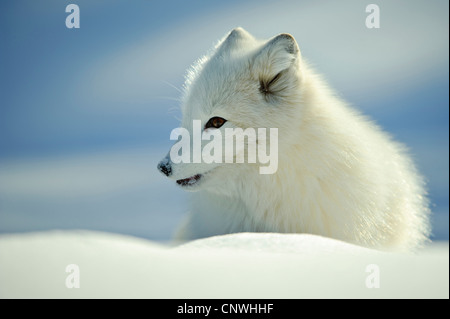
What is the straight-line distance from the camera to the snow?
1.40m

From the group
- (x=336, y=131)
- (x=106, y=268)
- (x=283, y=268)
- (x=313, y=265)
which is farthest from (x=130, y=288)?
(x=336, y=131)

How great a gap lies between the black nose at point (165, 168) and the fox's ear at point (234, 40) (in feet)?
3.68

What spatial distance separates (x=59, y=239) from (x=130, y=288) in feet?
1.77

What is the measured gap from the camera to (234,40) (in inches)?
152

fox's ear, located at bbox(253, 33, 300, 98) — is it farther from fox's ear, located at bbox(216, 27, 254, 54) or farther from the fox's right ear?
fox's ear, located at bbox(216, 27, 254, 54)

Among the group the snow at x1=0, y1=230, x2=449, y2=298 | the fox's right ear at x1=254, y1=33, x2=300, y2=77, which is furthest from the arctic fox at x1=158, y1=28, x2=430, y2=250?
the snow at x1=0, y1=230, x2=449, y2=298

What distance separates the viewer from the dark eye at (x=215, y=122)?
3.22 meters

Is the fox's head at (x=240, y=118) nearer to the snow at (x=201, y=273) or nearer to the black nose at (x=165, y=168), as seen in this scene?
the black nose at (x=165, y=168)

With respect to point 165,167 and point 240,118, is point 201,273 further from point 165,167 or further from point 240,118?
point 240,118

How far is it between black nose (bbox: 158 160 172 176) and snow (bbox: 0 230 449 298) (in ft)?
4.50

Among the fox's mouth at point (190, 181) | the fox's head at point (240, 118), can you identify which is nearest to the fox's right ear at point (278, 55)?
the fox's head at point (240, 118)

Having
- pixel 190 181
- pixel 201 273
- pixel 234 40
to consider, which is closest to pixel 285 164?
pixel 190 181

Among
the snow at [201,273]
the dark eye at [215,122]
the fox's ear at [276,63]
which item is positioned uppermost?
the fox's ear at [276,63]

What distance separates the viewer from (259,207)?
3.36 m
